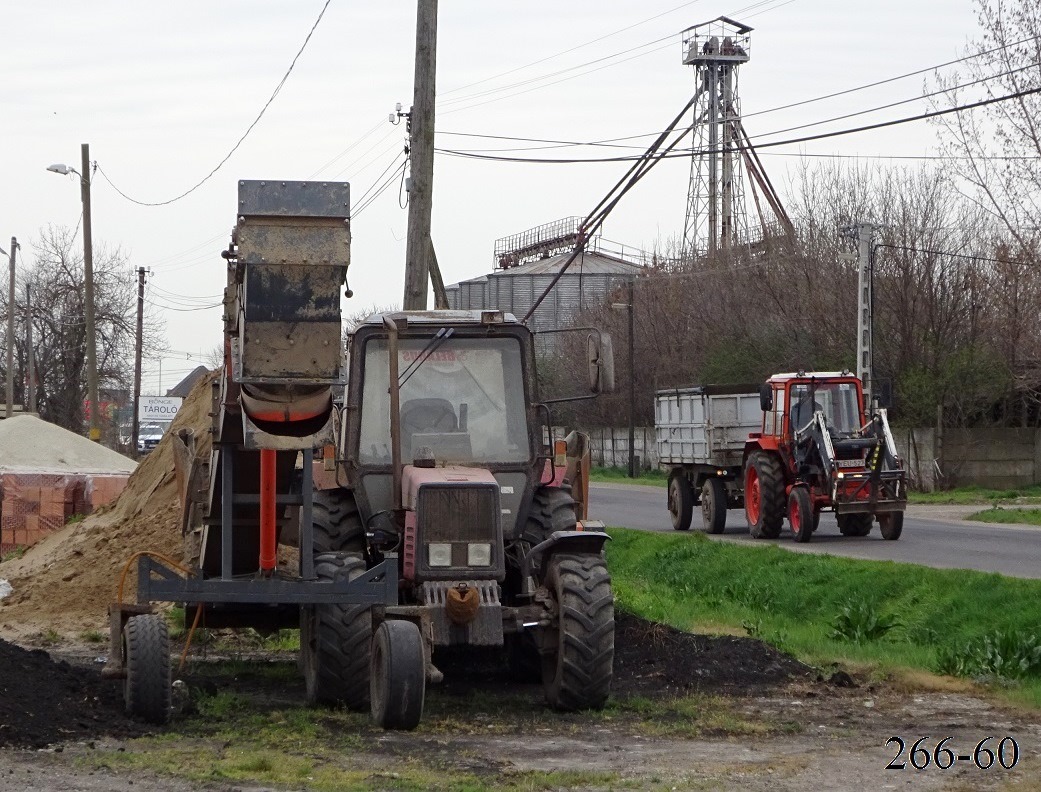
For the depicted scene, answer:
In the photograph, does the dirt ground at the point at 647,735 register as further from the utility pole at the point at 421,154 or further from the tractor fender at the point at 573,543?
the utility pole at the point at 421,154

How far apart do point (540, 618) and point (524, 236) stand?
63.7 metres

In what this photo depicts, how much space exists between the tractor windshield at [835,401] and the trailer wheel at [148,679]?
15.6 m

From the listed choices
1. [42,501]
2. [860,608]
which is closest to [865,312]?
[42,501]

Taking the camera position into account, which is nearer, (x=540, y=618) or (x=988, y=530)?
(x=540, y=618)

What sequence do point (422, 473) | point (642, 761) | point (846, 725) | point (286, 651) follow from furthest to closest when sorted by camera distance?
point (286, 651) < point (422, 473) < point (846, 725) < point (642, 761)

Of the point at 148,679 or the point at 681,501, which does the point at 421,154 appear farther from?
the point at 148,679

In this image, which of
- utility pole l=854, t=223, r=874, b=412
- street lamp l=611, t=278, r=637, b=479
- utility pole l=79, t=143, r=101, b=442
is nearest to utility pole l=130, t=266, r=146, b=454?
utility pole l=79, t=143, r=101, b=442

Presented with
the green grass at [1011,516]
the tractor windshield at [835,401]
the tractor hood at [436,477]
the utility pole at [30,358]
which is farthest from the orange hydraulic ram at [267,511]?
the utility pole at [30,358]

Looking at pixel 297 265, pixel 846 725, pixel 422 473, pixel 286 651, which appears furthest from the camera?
pixel 286 651

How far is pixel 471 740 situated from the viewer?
805 cm

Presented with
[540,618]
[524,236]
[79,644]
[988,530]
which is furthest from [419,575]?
[524,236]

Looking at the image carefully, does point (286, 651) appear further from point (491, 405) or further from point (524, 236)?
point (524, 236)

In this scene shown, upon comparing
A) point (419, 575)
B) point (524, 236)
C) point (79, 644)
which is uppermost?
point (524, 236)

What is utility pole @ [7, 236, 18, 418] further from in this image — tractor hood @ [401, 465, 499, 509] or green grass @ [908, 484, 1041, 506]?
tractor hood @ [401, 465, 499, 509]
